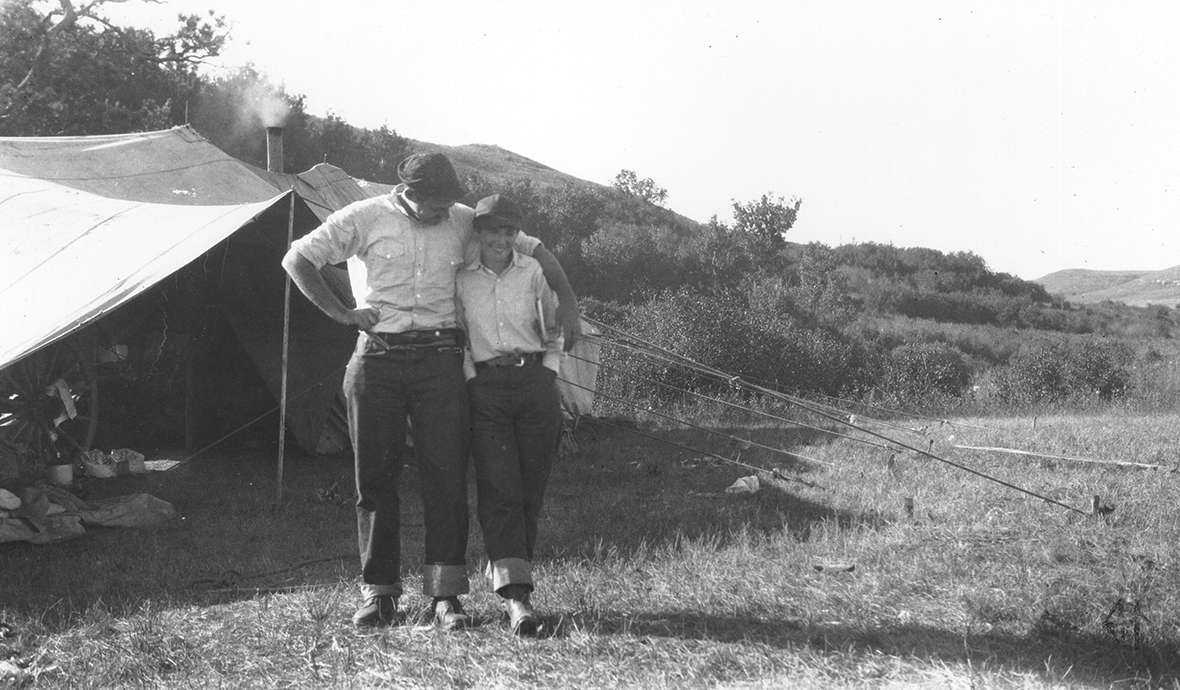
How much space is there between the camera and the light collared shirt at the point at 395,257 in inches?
158

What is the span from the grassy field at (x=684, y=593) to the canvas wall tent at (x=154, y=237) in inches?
49.8

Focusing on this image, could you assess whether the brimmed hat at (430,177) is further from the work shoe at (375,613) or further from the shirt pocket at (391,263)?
the work shoe at (375,613)

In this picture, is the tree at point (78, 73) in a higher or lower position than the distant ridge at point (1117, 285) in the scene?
higher

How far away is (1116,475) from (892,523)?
261 centimetres

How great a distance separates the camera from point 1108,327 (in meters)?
38.1

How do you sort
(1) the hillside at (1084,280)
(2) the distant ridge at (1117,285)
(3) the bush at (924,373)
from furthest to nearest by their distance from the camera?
(1) the hillside at (1084,280) → (2) the distant ridge at (1117,285) → (3) the bush at (924,373)

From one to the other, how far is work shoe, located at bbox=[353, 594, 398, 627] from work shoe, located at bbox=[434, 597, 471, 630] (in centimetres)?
18

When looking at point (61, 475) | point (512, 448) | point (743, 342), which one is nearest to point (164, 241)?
point (61, 475)

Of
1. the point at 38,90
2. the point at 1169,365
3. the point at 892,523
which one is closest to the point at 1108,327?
the point at 1169,365

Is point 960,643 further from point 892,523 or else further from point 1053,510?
point 1053,510

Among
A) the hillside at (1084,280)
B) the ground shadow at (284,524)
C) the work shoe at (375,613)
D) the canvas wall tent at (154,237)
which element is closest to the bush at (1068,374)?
the ground shadow at (284,524)

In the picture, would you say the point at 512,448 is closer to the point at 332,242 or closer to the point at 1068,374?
the point at 332,242

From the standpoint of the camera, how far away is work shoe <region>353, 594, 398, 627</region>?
4031 millimetres

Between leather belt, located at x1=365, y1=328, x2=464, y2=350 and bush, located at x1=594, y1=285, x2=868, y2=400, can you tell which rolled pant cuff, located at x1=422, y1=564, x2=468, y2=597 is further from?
bush, located at x1=594, y1=285, x2=868, y2=400
